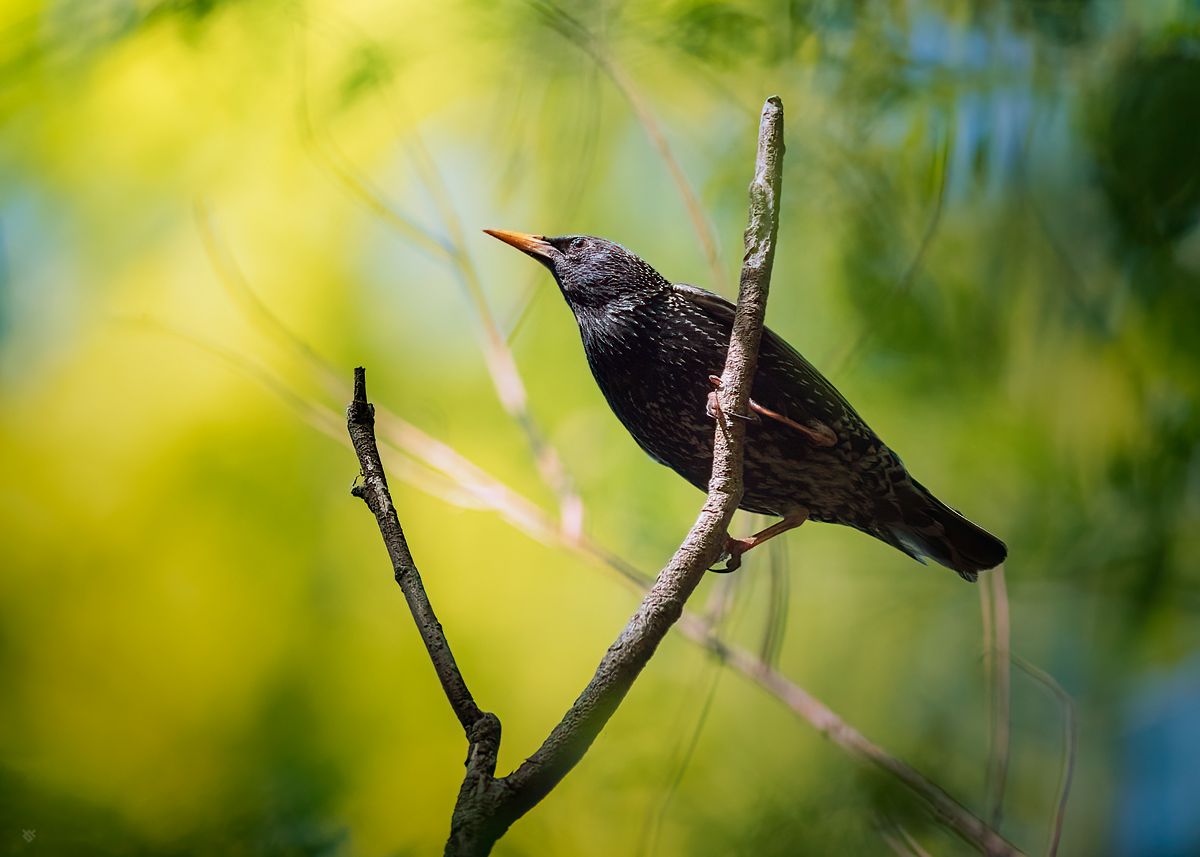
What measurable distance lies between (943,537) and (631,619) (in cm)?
71

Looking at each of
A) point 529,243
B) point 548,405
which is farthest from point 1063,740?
point 529,243

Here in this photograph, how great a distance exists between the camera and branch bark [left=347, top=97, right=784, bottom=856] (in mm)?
1185

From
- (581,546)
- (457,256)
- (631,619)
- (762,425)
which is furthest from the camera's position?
(457,256)

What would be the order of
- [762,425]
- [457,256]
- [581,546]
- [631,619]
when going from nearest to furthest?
1. [631,619]
2. [762,425]
3. [581,546]
4. [457,256]

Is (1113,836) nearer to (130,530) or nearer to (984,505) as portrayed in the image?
(984,505)

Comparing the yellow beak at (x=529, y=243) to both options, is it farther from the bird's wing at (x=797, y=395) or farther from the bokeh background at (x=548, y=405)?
the bird's wing at (x=797, y=395)

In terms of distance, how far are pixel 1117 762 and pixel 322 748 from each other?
1.38m

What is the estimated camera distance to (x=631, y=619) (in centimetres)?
127

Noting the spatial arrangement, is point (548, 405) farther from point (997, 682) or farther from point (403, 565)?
point (997, 682)

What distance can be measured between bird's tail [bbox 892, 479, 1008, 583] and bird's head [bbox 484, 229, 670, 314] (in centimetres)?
58

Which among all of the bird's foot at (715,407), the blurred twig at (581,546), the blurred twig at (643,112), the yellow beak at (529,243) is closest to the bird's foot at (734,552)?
the blurred twig at (581,546)

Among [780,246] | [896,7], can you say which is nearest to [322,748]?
[780,246]

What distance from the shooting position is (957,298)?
73.7 inches

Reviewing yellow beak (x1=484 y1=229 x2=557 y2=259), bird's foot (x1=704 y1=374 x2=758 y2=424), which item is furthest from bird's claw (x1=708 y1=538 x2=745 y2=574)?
yellow beak (x1=484 y1=229 x2=557 y2=259)
